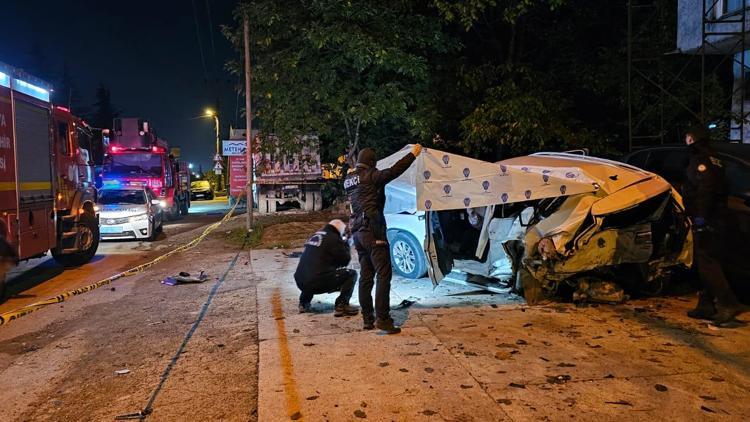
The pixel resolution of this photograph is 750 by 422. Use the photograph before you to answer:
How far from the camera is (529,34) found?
14070 mm

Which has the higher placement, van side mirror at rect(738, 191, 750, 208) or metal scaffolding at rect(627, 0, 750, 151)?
metal scaffolding at rect(627, 0, 750, 151)

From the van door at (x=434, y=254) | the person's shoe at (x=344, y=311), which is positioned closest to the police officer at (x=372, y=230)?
the person's shoe at (x=344, y=311)

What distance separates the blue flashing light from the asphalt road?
3.12 m

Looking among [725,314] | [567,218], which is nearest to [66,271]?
[567,218]

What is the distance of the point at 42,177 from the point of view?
9.12 metres

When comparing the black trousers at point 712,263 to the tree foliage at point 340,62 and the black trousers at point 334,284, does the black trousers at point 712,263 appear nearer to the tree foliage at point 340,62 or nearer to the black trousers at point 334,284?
the black trousers at point 334,284

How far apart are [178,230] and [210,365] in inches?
556

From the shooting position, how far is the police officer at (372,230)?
548 cm

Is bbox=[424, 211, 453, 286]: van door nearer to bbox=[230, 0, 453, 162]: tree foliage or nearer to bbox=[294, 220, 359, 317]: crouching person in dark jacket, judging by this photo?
bbox=[294, 220, 359, 317]: crouching person in dark jacket

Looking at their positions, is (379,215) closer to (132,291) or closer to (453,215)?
(453,215)

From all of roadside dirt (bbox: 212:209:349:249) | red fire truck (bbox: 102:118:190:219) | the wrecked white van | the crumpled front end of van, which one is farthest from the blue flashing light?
red fire truck (bbox: 102:118:190:219)

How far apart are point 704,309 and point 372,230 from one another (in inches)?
136

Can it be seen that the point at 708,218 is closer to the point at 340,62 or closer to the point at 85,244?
the point at 340,62

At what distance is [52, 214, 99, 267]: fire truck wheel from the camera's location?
35.9ft
